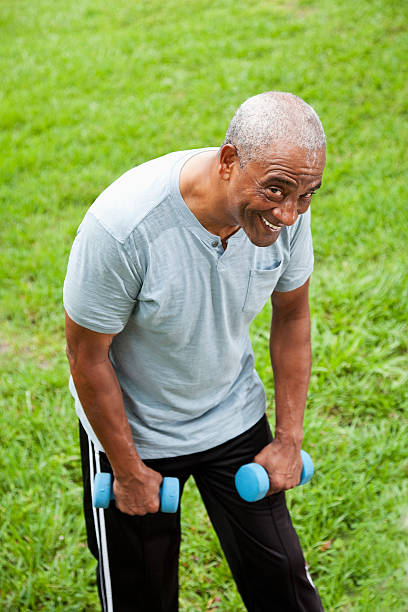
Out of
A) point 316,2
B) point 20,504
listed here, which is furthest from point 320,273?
point 316,2

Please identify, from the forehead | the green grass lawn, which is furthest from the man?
the green grass lawn

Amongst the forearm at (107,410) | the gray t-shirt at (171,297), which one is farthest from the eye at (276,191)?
the forearm at (107,410)

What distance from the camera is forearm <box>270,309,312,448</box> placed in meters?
2.17

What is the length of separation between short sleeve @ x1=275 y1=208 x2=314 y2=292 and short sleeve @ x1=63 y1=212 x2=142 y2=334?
0.50 metres

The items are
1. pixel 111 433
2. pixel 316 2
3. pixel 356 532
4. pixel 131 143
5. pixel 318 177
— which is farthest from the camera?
pixel 316 2

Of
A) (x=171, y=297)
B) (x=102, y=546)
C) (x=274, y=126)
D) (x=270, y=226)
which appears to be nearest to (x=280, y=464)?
(x=102, y=546)

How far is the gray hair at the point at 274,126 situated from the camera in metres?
1.50

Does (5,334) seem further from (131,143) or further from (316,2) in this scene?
(316,2)

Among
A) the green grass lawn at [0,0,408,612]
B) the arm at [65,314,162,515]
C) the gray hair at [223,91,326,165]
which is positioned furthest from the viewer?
the green grass lawn at [0,0,408,612]

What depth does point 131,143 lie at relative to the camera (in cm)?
571

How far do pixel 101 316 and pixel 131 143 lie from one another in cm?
431

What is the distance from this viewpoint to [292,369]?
2.19m

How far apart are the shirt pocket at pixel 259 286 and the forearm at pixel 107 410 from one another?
421 millimetres

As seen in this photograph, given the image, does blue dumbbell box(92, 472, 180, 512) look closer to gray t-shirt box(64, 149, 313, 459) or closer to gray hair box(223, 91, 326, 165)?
gray t-shirt box(64, 149, 313, 459)
